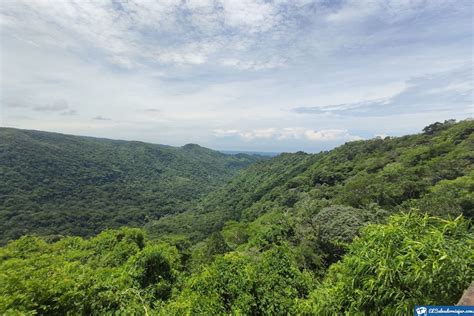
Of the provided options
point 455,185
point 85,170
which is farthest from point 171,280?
point 85,170

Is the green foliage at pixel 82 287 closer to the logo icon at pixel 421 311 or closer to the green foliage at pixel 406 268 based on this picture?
the green foliage at pixel 406 268

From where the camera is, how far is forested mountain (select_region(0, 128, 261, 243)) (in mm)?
88263

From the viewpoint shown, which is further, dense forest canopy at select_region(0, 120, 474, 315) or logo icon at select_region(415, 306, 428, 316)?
dense forest canopy at select_region(0, 120, 474, 315)

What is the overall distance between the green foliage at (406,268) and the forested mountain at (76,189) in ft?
305

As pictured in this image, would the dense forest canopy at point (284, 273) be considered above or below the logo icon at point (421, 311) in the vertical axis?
below

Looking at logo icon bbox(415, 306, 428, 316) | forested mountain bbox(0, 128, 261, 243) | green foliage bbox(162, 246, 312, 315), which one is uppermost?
logo icon bbox(415, 306, 428, 316)

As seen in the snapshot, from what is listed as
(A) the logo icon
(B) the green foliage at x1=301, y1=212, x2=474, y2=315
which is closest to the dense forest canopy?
(B) the green foliage at x1=301, y1=212, x2=474, y2=315

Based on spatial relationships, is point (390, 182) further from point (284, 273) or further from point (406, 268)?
point (406, 268)

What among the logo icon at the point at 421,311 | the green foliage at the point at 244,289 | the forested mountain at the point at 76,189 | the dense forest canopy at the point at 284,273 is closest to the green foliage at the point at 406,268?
the dense forest canopy at the point at 284,273

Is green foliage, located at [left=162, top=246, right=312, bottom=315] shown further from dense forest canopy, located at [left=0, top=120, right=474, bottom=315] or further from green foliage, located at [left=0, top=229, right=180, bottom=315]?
green foliage, located at [left=0, top=229, right=180, bottom=315]

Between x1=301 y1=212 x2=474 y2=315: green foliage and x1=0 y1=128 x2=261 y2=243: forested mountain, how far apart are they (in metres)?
93.0

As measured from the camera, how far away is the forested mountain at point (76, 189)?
88263 mm

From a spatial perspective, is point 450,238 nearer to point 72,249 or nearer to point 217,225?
point 72,249

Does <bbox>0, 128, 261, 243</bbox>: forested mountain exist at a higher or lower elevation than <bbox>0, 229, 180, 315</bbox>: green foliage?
lower
